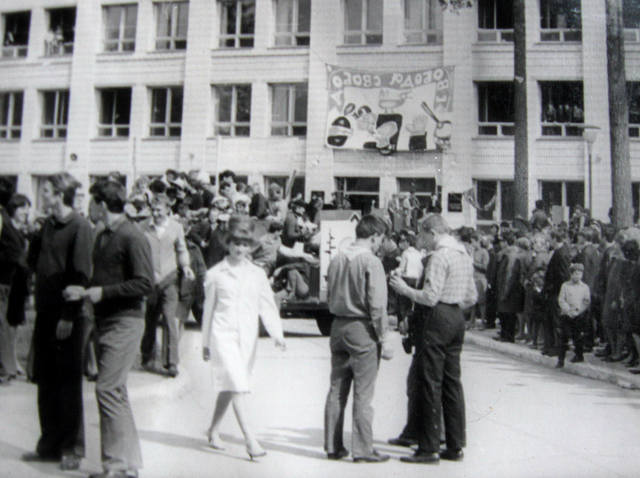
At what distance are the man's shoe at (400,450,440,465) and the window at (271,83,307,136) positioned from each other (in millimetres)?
18935

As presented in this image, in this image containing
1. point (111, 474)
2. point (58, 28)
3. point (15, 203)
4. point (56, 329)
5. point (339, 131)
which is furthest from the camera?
point (339, 131)

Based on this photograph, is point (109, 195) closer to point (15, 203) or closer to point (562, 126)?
point (15, 203)

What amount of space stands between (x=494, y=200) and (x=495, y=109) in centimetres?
277

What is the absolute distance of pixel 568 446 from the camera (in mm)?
5902

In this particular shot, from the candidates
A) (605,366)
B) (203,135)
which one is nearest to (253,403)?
(605,366)

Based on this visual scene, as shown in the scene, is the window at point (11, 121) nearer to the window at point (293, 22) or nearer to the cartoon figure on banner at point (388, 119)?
the cartoon figure on banner at point (388, 119)

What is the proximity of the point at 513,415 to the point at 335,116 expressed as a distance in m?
11.9

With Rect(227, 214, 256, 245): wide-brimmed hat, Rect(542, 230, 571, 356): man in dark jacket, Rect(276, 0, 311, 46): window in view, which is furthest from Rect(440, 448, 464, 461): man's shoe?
Rect(276, 0, 311, 46): window

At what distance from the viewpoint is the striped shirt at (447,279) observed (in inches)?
221

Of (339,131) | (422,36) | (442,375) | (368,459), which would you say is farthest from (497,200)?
(368,459)

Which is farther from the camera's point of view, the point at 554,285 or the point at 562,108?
the point at 562,108

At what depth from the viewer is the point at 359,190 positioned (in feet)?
69.1

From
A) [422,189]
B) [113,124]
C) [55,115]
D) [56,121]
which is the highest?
[113,124]

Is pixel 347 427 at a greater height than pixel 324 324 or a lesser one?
lesser
